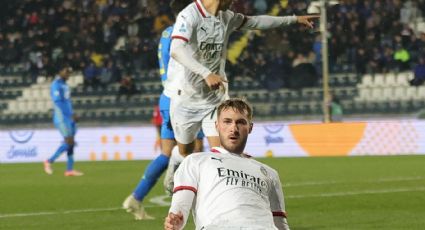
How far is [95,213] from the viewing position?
1164 centimetres

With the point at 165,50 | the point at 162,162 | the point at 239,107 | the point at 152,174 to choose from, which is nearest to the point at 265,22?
the point at 165,50

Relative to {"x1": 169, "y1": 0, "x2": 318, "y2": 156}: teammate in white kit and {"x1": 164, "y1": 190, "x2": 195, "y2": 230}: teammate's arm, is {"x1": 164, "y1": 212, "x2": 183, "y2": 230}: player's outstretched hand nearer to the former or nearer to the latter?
{"x1": 164, "y1": 190, "x2": 195, "y2": 230}: teammate's arm

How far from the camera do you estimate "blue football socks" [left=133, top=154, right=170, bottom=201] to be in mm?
10773

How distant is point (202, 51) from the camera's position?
967cm

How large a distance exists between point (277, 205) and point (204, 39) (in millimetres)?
4412

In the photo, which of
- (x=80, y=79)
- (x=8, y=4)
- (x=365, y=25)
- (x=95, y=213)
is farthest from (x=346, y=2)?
(x=95, y=213)

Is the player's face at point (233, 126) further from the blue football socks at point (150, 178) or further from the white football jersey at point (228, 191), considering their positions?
the blue football socks at point (150, 178)

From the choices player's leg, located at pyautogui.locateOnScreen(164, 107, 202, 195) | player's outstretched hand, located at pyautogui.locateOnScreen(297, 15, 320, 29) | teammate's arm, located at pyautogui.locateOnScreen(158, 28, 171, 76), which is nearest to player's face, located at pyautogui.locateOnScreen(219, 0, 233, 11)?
player's outstretched hand, located at pyautogui.locateOnScreen(297, 15, 320, 29)

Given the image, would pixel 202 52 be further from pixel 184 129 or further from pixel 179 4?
pixel 179 4

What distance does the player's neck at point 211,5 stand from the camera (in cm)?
954

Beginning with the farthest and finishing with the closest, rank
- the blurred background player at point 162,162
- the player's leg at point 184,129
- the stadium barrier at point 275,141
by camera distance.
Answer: the stadium barrier at point 275,141 < the blurred background player at point 162,162 < the player's leg at point 184,129

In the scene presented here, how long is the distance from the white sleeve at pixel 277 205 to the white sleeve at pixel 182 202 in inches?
17.7

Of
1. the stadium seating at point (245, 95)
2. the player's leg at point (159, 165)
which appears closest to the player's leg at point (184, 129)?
the player's leg at point (159, 165)

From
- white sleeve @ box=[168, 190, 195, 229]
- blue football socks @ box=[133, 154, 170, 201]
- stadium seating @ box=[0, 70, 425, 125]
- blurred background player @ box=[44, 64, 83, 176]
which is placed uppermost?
white sleeve @ box=[168, 190, 195, 229]
